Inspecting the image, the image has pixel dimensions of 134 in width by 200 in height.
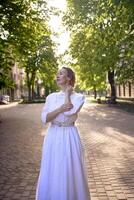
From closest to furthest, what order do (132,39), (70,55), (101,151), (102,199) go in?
(102,199) → (101,151) → (132,39) → (70,55)

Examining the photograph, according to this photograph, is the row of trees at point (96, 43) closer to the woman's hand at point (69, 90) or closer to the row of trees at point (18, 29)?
the row of trees at point (18, 29)

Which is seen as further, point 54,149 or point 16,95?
point 16,95

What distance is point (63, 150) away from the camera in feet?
16.7

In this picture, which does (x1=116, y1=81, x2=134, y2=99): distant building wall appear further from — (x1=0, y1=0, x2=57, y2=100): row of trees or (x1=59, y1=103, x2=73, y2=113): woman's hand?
(x1=59, y1=103, x2=73, y2=113): woman's hand

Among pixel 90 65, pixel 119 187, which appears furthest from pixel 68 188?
pixel 90 65

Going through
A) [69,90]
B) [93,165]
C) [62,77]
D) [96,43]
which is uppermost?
[96,43]

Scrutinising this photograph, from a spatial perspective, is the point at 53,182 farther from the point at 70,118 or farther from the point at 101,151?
the point at 101,151

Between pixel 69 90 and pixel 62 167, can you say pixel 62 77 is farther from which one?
pixel 62 167

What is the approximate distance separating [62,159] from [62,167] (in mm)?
102

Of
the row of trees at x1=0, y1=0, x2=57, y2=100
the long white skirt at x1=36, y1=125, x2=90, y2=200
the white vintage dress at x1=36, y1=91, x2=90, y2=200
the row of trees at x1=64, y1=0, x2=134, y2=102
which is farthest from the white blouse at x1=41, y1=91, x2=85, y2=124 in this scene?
the row of trees at x1=0, y1=0, x2=57, y2=100

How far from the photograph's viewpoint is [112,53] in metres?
32.4

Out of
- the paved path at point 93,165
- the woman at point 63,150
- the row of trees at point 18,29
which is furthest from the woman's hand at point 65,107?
the row of trees at point 18,29

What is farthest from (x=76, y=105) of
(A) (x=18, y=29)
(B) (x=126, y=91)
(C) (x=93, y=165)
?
(B) (x=126, y=91)

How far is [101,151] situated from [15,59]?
52.6 feet
